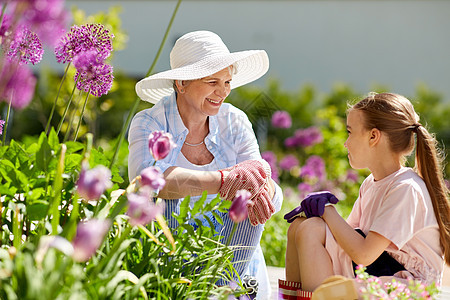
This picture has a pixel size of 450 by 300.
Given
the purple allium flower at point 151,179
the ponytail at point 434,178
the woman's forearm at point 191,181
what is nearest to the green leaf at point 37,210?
the purple allium flower at point 151,179

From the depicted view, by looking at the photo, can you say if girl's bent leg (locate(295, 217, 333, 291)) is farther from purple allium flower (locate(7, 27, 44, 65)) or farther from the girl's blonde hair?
purple allium flower (locate(7, 27, 44, 65))

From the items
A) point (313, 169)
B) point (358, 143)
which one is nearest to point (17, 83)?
point (358, 143)

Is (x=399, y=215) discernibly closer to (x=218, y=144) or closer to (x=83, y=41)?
(x=218, y=144)

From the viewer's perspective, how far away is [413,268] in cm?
216

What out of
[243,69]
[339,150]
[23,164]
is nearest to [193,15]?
[339,150]

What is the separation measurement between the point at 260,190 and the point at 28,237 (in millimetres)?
938

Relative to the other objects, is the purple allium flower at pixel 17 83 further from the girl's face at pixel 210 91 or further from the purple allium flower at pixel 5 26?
the girl's face at pixel 210 91

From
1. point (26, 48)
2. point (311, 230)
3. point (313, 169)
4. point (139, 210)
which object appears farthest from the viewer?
point (313, 169)

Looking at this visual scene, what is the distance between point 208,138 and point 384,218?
0.92m

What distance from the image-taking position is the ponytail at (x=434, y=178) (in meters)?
2.17

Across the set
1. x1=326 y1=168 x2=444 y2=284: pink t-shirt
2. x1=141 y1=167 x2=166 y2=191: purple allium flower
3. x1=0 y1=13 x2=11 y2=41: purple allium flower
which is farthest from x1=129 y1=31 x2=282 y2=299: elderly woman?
x1=141 y1=167 x2=166 y2=191: purple allium flower

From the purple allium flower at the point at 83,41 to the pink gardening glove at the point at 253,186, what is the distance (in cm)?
69

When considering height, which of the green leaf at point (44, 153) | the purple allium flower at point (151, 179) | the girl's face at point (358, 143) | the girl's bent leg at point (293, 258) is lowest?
the girl's bent leg at point (293, 258)

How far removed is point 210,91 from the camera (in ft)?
8.09
